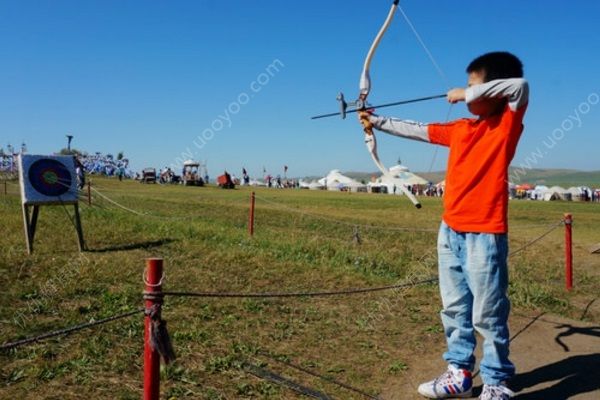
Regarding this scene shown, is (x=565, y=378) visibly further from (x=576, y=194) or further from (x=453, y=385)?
(x=576, y=194)

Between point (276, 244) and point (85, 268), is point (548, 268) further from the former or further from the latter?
point (85, 268)

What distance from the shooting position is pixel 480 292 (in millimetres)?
3609

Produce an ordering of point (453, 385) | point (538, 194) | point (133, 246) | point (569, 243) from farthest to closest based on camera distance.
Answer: point (538, 194), point (133, 246), point (569, 243), point (453, 385)

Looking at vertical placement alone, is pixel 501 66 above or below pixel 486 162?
above

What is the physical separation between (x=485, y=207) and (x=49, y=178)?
824 centimetres

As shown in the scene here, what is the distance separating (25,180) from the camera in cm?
903

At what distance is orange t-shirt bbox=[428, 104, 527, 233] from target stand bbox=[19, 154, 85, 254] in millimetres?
7158

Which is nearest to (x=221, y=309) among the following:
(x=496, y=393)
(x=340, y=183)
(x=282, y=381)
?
(x=282, y=381)

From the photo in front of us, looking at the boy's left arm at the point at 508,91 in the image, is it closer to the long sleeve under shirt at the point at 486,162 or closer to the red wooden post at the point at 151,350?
the long sleeve under shirt at the point at 486,162

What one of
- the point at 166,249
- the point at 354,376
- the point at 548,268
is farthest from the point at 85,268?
the point at 548,268

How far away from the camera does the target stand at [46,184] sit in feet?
29.3

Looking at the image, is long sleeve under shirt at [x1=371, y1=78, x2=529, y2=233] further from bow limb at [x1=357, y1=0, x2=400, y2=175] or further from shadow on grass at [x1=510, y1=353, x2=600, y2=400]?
shadow on grass at [x1=510, y1=353, x2=600, y2=400]

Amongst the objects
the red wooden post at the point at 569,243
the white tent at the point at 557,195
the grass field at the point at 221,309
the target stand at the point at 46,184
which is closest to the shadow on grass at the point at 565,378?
the grass field at the point at 221,309

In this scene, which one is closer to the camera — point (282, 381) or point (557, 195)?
point (282, 381)
